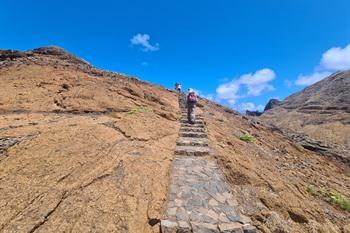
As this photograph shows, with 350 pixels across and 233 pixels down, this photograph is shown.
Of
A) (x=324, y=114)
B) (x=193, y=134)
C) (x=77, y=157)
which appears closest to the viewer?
(x=77, y=157)

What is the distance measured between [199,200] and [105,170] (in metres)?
2.92

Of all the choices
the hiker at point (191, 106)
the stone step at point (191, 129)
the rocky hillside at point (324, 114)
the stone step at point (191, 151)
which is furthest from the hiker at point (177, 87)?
the stone step at point (191, 151)

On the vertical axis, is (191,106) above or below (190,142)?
above

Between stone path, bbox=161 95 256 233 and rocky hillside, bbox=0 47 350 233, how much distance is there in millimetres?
320

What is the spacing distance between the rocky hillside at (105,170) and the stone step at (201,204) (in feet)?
1.02

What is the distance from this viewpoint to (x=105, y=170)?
861cm

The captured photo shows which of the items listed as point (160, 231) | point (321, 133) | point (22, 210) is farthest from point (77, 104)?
point (321, 133)

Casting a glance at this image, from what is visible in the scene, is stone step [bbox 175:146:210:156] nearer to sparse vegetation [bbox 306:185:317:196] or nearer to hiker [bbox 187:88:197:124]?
sparse vegetation [bbox 306:185:317:196]

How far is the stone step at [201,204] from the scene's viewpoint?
6.67m

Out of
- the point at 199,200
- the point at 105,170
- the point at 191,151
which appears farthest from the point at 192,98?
the point at 199,200

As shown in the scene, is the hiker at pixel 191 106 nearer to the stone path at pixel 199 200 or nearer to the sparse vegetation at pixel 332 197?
the stone path at pixel 199 200

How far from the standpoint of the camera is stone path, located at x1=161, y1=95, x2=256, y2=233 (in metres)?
6.70

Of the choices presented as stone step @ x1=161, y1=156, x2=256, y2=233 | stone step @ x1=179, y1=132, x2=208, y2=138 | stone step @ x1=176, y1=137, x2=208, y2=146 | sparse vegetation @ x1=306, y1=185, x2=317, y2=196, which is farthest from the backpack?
sparse vegetation @ x1=306, y1=185, x2=317, y2=196

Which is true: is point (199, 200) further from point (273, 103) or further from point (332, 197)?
point (273, 103)
